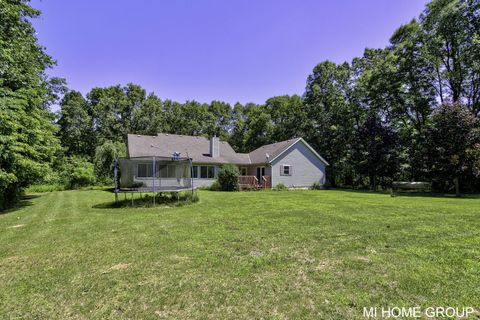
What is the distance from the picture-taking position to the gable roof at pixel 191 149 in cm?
2372

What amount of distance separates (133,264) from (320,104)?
32954 mm

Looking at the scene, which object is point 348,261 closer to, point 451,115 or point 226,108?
point 451,115

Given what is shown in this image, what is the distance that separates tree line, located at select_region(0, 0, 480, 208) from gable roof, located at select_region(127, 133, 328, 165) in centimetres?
571

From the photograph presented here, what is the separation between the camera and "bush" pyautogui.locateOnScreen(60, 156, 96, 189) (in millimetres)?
25938

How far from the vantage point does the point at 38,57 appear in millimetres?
15766

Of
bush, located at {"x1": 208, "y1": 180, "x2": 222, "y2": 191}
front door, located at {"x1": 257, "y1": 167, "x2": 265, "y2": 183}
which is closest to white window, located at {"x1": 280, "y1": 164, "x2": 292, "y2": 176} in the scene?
front door, located at {"x1": 257, "y1": 167, "x2": 265, "y2": 183}

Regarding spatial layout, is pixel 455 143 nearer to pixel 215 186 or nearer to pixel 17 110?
pixel 215 186

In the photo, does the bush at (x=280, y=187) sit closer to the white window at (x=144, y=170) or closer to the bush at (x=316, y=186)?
the bush at (x=316, y=186)

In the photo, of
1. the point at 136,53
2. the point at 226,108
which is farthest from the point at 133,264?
the point at 226,108

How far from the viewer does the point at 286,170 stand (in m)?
25.5

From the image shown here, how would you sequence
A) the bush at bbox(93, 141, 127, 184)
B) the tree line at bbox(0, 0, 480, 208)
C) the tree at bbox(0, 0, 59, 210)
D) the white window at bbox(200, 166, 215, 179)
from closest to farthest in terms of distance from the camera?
the tree at bbox(0, 0, 59, 210), the tree line at bbox(0, 0, 480, 208), the white window at bbox(200, 166, 215, 179), the bush at bbox(93, 141, 127, 184)

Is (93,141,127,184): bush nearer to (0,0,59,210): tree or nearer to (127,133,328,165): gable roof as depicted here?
(127,133,328,165): gable roof

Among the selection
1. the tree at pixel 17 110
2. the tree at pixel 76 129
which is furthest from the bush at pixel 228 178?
the tree at pixel 76 129

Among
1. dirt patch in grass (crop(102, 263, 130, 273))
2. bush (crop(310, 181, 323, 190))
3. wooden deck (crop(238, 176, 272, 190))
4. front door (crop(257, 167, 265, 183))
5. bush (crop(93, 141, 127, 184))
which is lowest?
dirt patch in grass (crop(102, 263, 130, 273))
